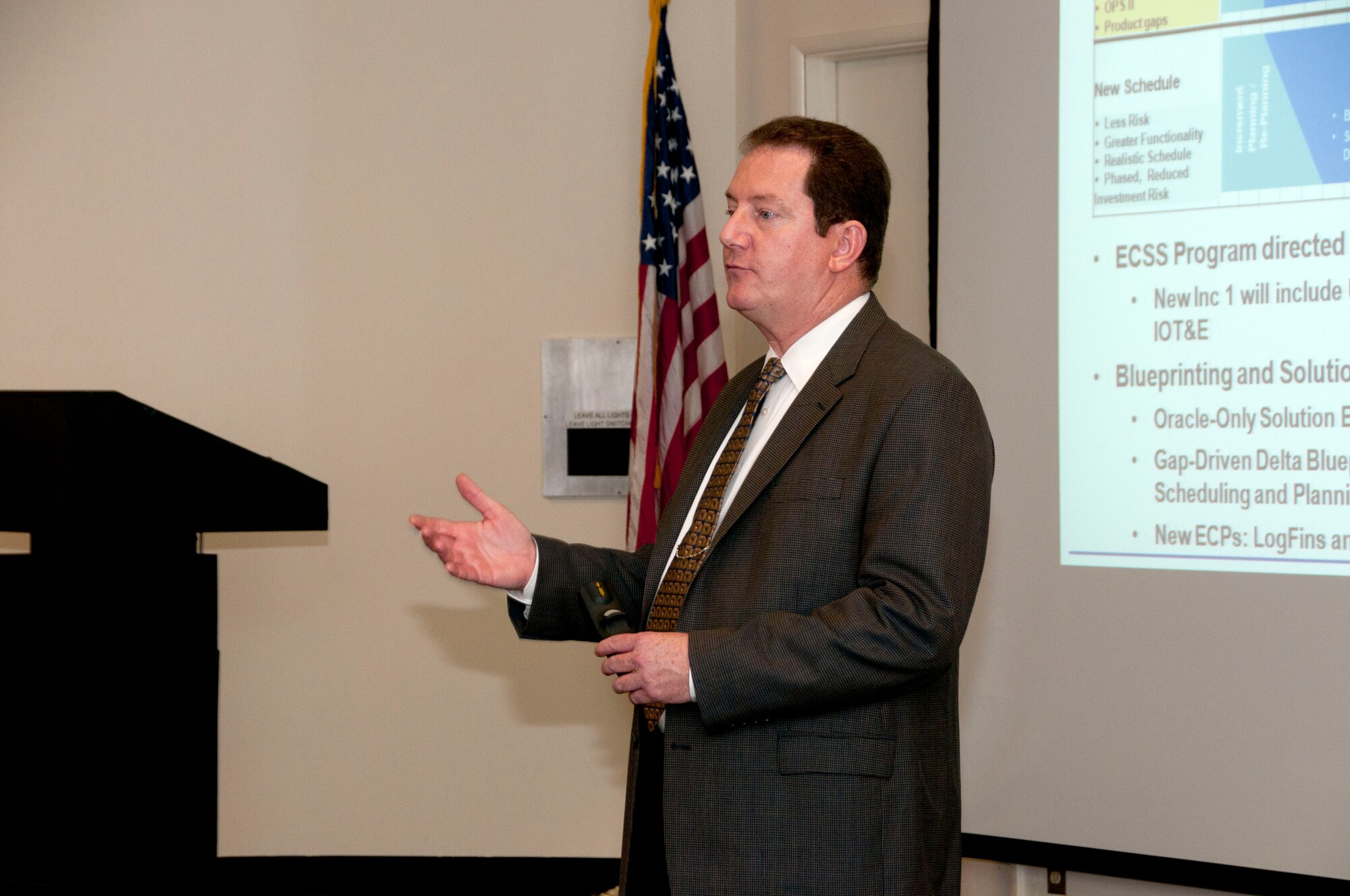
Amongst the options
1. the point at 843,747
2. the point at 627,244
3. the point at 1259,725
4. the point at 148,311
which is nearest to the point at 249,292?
the point at 148,311

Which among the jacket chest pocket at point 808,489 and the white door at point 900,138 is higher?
the white door at point 900,138

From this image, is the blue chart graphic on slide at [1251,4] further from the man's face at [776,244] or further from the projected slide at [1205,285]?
the man's face at [776,244]

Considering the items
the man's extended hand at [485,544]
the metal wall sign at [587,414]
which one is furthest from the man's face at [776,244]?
the metal wall sign at [587,414]

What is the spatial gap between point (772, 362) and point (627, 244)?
6.14ft

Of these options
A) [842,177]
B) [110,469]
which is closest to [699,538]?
[842,177]

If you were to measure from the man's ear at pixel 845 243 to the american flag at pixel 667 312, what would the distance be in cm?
153

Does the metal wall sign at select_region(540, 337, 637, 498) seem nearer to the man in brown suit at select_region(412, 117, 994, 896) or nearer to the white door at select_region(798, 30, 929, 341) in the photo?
the white door at select_region(798, 30, 929, 341)

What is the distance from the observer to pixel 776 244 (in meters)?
1.85

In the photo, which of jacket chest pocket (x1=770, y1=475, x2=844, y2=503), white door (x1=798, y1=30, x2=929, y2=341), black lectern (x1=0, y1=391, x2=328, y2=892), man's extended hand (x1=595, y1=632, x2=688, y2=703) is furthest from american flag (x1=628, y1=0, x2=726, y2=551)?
man's extended hand (x1=595, y1=632, x2=688, y2=703)

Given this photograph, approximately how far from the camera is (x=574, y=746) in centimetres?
371

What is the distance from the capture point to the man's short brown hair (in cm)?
186

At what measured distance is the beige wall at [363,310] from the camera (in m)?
3.70

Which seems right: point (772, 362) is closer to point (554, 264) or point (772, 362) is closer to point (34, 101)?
point (554, 264)

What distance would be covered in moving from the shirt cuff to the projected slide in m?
1.25
